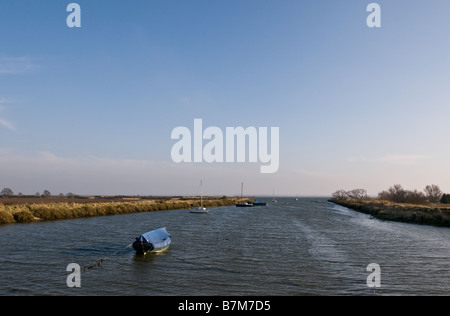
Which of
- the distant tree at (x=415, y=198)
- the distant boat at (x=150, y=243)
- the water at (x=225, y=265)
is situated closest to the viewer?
the water at (x=225, y=265)

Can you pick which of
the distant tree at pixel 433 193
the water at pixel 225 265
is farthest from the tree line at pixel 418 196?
the water at pixel 225 265

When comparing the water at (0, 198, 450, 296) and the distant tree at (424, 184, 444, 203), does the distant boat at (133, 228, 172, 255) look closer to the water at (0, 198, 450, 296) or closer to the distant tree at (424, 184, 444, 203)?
the water at (0, 198, 450, 296)

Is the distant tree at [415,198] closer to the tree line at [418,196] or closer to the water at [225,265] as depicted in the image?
the tree line at [418,196]

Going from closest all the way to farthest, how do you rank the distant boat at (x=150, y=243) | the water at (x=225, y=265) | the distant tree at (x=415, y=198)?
the water at (x=225, y=265)
the distant boat at (x=150, y=243)
the distant tree at (x=415, y=198)

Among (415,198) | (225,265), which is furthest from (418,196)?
(225,265)

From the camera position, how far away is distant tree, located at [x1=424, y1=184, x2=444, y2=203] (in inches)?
4985

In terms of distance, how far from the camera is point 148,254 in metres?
27.0

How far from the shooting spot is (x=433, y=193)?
130625 millimetres

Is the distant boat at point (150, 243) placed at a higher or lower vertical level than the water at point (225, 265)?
higher

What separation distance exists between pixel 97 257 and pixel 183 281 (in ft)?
33.0

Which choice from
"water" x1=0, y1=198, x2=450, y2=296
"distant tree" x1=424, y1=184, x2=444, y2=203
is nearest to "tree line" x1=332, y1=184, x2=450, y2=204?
"distant tree" x1=424, y1=184, x2=444, y2=203

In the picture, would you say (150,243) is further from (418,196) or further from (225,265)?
(418,196)

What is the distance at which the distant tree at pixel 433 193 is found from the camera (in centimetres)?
12662
